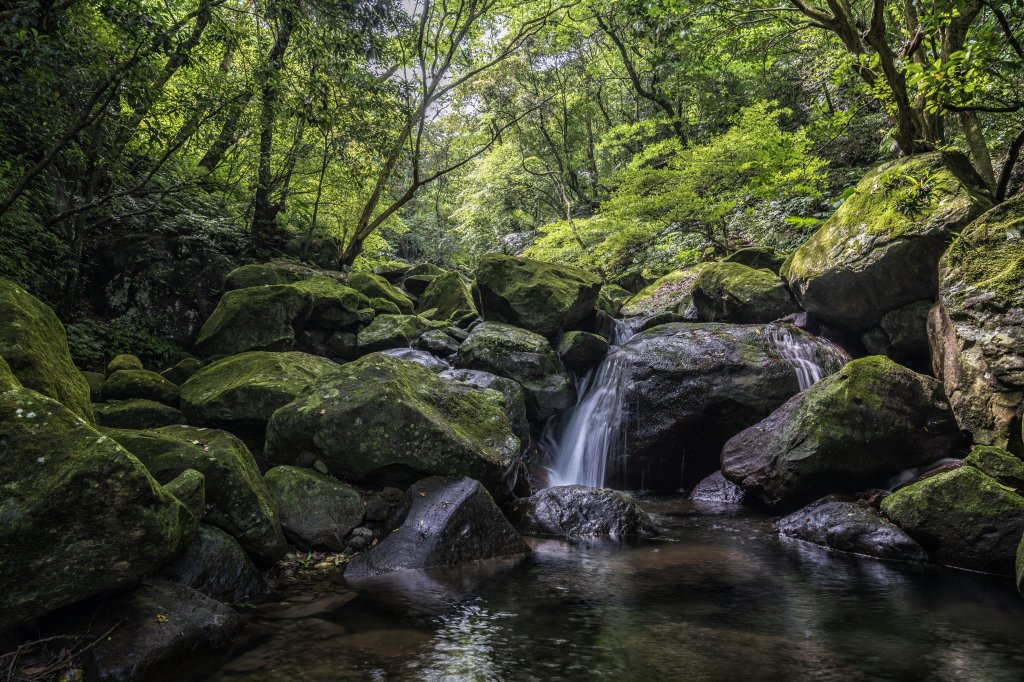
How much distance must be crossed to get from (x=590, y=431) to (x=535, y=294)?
3.75m

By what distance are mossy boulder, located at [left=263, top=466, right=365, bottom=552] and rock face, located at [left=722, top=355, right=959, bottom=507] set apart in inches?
232

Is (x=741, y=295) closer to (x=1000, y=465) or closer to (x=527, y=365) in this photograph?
(x=527, y=365)

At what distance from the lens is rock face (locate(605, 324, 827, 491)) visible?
1029 cm

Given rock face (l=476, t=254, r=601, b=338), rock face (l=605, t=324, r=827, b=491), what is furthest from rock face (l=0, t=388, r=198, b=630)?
rock face (l=476, t=254, r=601, b=338)

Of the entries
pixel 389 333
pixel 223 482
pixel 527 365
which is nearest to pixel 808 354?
pixel 527 365

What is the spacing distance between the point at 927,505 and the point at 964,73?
5050 mm

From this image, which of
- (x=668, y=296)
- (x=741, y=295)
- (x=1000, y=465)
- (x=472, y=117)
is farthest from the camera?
(x=472, y=117)

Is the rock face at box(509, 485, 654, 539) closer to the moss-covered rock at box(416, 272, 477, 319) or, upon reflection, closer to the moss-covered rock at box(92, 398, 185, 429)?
the moss-covered rock at box(92, 398, 185, 429)

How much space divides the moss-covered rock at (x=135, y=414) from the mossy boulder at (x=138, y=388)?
32cm

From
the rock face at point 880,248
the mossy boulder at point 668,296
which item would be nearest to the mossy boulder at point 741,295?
the mossy boulder at point 668,296

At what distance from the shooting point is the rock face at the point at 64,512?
3.29 m

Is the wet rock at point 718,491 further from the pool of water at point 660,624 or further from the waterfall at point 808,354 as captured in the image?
the pool of water at point 660,624

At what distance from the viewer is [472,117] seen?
75.2 ft

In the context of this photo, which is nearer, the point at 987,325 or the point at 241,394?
the point at 987,325
